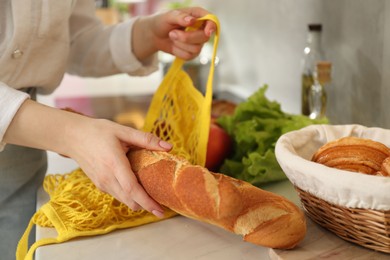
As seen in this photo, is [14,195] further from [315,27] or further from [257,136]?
[315,27]

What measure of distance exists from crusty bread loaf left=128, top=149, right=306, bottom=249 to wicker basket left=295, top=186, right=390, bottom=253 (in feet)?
0.14

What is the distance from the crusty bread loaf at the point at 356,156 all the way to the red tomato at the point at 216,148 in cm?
27

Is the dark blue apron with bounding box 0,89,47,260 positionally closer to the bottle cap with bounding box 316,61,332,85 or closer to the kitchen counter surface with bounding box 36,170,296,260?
the kitchen counter surface with bounding box 36,170,296,260

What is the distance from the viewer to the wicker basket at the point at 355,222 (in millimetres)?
588

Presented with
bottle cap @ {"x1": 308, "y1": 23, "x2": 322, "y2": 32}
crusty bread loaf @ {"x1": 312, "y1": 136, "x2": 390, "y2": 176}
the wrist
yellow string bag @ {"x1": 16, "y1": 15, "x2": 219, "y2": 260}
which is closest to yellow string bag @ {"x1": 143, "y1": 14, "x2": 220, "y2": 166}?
yellow string bag @ {"x1": 16, "y1": 15, "x2": 219, "y2": 260}

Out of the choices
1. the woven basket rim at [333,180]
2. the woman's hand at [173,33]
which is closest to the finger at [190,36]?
the woman's hand at [173,33]

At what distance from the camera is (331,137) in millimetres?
763

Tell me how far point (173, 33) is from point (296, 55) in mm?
565

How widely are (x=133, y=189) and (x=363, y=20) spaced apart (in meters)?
0.66

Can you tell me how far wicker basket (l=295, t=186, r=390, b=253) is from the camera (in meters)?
0.59

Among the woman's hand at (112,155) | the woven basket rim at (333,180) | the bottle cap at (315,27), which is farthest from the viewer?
the bottle cap at (315,27)

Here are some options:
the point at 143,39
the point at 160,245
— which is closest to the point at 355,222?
the point at 160,245

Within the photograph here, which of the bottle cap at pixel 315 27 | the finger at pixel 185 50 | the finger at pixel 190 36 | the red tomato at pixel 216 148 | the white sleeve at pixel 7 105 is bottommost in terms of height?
the red tomato at pixel 216 148

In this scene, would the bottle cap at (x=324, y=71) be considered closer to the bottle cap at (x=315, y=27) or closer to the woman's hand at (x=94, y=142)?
the bottle cap at (x=315, y=27)
